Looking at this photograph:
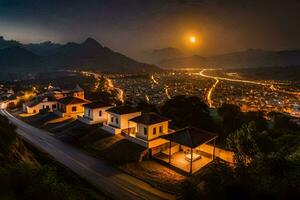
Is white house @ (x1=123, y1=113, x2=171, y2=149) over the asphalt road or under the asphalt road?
over

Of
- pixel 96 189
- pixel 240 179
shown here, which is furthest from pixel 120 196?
pixel 240 179

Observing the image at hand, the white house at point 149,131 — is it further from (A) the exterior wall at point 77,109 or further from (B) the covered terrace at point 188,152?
(A) the exterior wall at point 77,109

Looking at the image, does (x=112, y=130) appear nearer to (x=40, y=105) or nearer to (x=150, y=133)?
(x=150, y=133)

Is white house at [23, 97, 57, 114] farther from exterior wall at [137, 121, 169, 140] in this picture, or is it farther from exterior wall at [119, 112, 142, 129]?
exterior wall at [137, 121, 169, 140]

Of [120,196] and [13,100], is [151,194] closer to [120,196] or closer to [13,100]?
[120,196]

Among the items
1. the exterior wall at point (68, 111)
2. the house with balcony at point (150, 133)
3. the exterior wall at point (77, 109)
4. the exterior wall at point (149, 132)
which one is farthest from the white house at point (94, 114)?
the exterior wall at point (149, 132)

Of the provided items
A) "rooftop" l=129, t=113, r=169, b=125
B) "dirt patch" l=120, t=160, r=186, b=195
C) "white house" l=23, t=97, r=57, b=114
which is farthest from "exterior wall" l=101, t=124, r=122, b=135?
"white house" l=23, t=97, r=57, b=114
